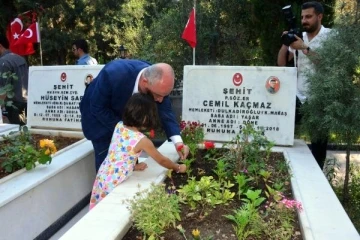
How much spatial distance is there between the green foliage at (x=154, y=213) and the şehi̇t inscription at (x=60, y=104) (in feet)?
8.59

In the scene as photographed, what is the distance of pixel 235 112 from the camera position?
362cm

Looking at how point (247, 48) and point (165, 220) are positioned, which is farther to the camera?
point (247, 48)

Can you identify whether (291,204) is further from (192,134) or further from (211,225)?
(192,134)

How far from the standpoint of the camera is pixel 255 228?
188 centimetres

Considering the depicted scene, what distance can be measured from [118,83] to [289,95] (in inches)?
59.7

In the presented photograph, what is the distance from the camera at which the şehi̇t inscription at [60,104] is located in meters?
4.38

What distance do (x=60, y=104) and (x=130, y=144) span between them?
2122mm

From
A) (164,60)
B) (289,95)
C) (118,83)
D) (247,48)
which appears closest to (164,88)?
(118,83)

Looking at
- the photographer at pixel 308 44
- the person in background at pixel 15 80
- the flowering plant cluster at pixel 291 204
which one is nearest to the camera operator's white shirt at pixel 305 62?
the photographer at pixel 308 44

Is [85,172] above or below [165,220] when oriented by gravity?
below

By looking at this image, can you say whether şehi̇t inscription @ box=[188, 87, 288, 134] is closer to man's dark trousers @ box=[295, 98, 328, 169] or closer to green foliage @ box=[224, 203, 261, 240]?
man's dark trousers @ box=[295, 98, 328, 169]

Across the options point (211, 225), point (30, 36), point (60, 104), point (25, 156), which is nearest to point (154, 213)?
point (211, 225)

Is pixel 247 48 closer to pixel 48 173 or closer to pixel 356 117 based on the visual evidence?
pixel 356 117

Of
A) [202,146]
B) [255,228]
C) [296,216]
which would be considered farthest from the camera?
[202,146]
